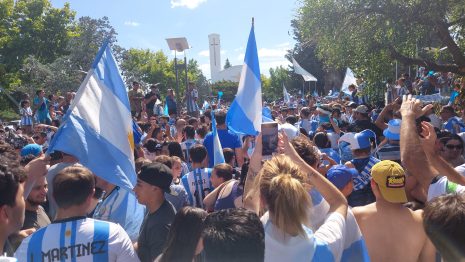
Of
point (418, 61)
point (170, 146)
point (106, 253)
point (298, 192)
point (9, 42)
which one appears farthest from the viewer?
point (9, 42)

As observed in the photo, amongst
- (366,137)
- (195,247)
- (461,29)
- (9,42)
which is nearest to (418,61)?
(461,29)

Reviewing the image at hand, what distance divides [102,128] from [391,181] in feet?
7.99

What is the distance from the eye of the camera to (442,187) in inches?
136

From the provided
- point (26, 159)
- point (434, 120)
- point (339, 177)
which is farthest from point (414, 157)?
point (434, 120)

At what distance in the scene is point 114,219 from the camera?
3.90 m

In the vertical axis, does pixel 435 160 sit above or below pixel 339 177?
above

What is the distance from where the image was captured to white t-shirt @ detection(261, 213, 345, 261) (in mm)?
2471

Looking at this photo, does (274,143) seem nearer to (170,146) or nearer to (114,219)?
(114,219)

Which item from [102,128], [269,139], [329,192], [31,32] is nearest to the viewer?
[329,192]

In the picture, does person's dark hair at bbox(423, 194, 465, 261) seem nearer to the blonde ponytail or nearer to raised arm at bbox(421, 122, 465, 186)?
the blonde ponytail

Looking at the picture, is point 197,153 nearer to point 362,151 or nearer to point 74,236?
point 362,151

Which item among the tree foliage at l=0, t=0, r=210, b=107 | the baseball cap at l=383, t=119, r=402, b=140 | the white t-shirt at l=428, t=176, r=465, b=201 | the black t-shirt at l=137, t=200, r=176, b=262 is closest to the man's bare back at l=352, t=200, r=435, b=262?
the white t-shirt at l=428, t=176, r=465, b=201

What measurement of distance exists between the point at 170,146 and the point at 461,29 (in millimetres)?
8872

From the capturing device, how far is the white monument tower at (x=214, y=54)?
12617cm
